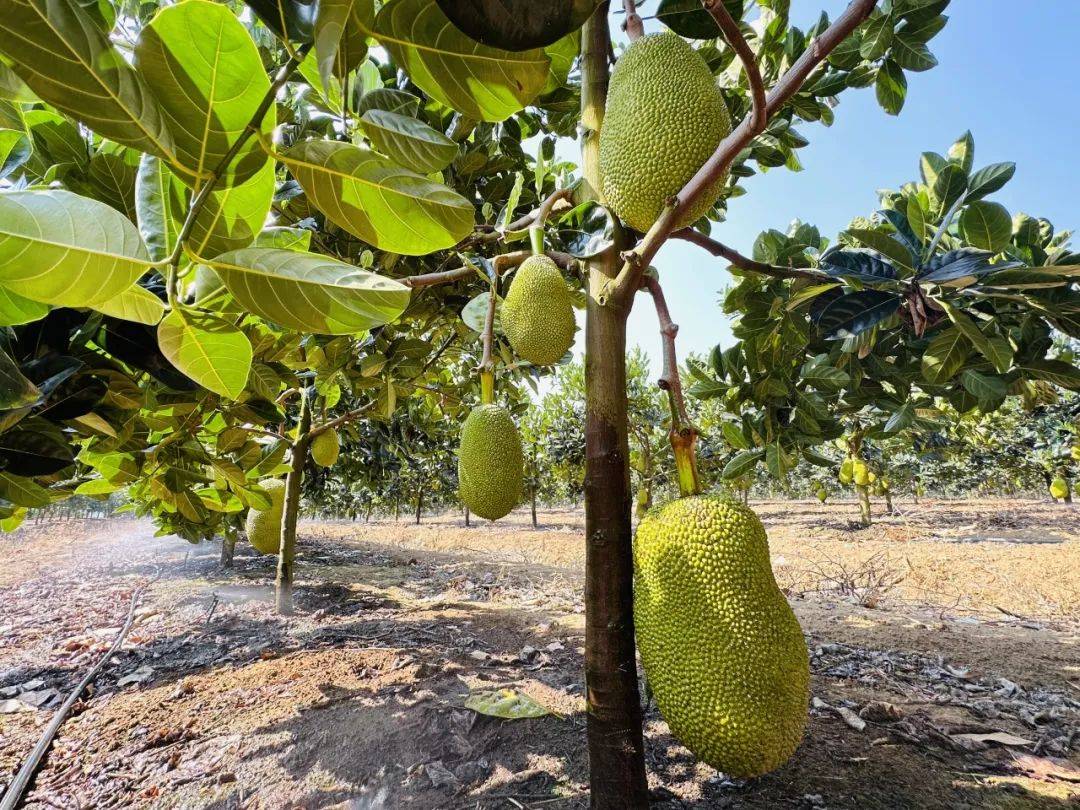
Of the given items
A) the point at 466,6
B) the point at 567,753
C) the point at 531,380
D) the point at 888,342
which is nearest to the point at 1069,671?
the point at 888,342

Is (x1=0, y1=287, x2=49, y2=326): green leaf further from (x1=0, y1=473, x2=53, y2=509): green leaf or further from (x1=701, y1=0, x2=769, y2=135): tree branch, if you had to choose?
(x1=701, y1=0, x2=769, y2=135): tree branch

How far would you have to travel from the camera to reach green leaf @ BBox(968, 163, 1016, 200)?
111 cm

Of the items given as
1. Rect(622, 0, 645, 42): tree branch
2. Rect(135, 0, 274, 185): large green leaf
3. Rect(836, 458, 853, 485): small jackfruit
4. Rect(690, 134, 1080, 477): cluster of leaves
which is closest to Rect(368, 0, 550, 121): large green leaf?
Rect(135, 0, 274, 185): large green leaf

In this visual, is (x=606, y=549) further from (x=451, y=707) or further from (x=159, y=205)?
(x=451, y=707)

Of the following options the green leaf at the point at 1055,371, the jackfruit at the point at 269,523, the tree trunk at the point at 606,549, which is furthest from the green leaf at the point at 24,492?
the jackfruit at the point at 269,523

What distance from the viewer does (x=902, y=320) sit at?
4.29ft

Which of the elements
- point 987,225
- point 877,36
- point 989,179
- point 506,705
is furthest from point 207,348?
point 506,705

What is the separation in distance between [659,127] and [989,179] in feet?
2.66

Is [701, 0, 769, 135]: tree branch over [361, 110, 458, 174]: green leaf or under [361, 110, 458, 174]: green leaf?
over

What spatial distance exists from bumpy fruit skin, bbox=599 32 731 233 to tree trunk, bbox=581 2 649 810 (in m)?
0.22

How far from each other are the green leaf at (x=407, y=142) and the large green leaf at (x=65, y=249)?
245 mm

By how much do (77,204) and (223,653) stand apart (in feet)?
12.4

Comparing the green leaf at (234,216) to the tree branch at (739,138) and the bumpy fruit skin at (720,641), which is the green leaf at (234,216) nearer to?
the tree branch at (739,138)

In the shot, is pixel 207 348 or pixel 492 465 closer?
pixel 207 348
